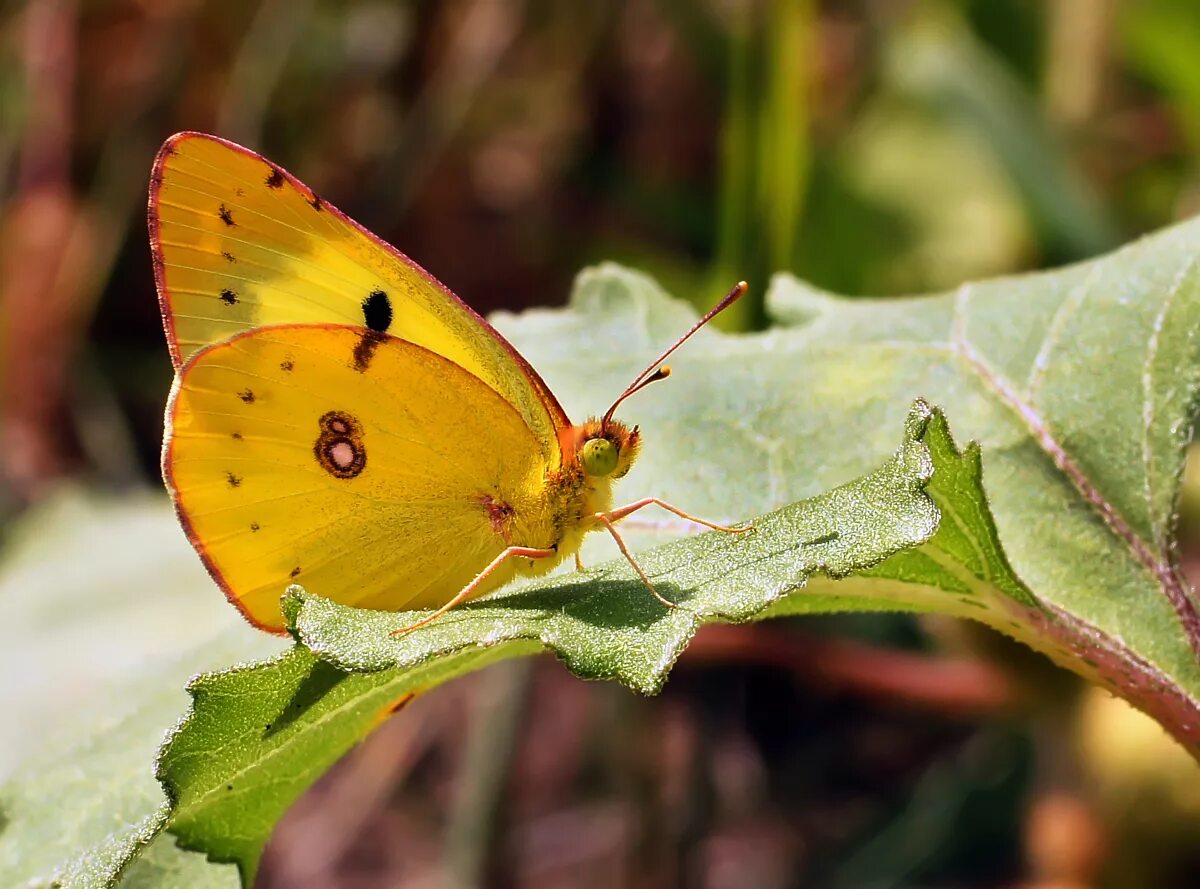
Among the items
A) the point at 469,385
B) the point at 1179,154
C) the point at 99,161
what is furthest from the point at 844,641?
the point at 99,161

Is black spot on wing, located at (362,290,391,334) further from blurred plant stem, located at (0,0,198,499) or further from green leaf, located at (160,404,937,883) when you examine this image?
blurred plant stem, located at (0,0,198,499)

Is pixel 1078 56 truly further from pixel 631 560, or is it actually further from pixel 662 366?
pixel 631 560

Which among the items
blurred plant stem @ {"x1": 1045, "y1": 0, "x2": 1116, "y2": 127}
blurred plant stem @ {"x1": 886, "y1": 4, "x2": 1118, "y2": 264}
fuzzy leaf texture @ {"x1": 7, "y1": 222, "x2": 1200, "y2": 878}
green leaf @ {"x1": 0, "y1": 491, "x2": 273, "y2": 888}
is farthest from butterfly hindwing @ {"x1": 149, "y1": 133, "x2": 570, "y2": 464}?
blurred plant stem @ {"x1": 1045, "y1": 0, "x2": 1116, "y2": 127}

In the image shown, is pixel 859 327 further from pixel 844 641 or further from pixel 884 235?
pixel 884 235

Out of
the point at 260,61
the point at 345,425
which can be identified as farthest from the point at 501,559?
the point at 260,61

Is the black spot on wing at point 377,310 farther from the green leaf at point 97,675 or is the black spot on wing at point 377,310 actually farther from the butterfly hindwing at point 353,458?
the green leaf at point 97,675

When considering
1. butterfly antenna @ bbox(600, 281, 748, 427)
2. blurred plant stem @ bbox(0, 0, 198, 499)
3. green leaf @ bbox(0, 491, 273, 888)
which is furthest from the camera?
blurred plant stem @ bbox(0, 0, 198, 499)

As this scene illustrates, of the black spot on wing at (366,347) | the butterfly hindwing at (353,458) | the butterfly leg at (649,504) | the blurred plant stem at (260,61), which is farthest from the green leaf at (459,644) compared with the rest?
the blurred plant stem at (260,61)
